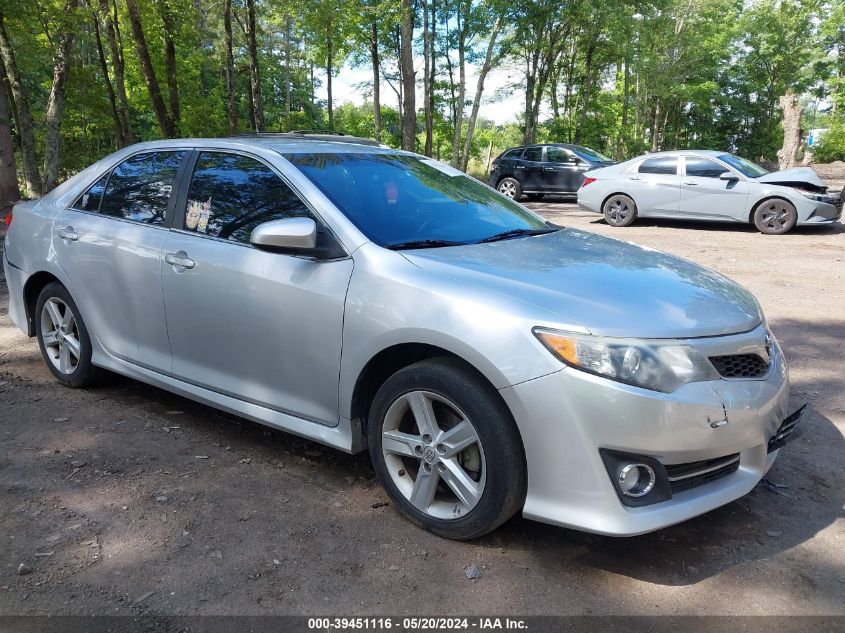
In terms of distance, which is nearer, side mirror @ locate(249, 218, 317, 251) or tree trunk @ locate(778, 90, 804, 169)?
→ side mirror @ locate(249, 218, 317, 251)

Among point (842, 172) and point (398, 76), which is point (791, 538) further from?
Answer: point (842, 172)

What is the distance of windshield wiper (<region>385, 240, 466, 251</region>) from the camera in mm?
3027

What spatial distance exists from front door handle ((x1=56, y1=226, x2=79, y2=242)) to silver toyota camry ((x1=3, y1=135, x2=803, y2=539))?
22 millimetres

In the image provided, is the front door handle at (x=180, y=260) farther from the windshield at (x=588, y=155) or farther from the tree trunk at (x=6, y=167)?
the windshield at (x=588, y=155)

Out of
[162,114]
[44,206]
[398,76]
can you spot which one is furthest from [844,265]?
[398,76]

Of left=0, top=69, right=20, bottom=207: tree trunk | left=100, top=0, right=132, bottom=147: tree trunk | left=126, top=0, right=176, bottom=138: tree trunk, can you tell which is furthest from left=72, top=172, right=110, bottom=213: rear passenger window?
left=100, top=0, right=132, bottom=147: tree trunk

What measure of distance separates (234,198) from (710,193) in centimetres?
1118

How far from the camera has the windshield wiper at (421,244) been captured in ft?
9.93

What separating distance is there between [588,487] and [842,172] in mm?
38103

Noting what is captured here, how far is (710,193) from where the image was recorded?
41.3 feet

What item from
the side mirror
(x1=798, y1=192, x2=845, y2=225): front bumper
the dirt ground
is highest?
the side mirror

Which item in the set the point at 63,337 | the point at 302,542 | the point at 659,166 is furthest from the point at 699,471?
the point at 659,166

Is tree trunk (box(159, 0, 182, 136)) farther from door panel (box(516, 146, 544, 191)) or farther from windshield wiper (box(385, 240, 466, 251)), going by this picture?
windshield wiper (box(385, 240, 466, 251))

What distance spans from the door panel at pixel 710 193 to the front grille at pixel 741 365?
1078cm
